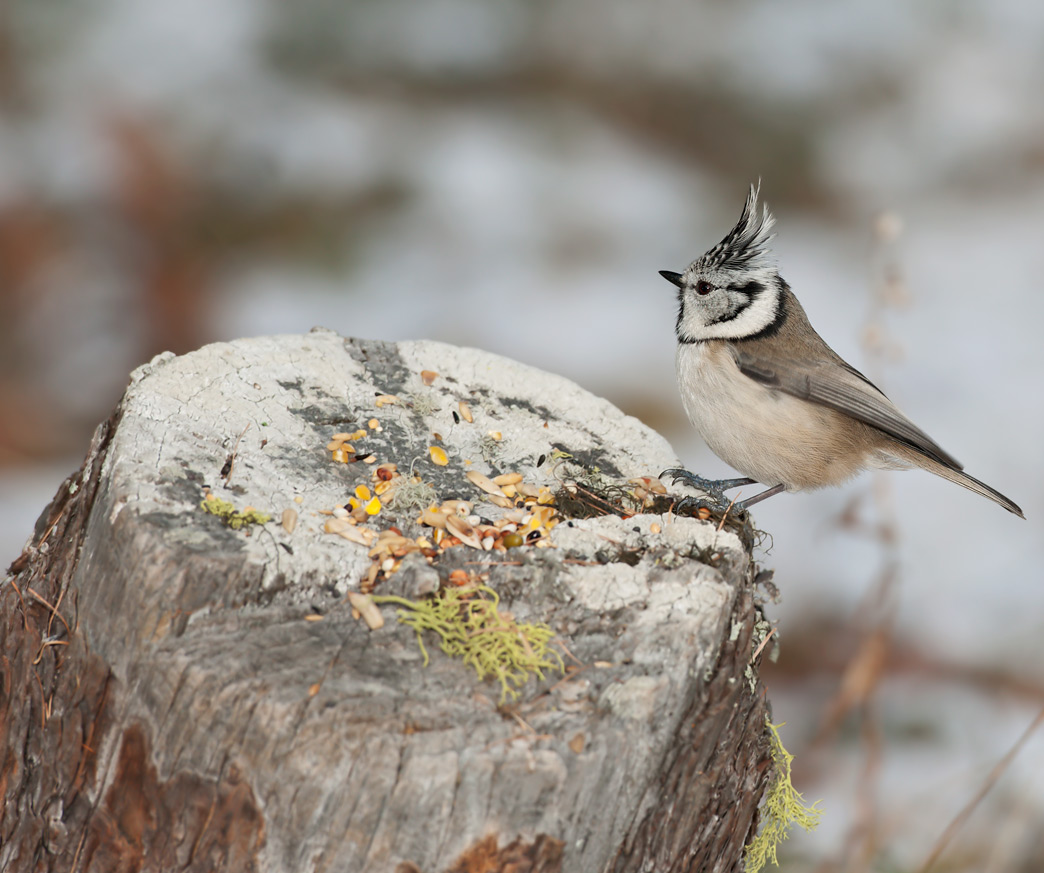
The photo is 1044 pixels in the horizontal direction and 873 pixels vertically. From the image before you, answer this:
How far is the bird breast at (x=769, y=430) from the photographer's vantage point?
314 cm

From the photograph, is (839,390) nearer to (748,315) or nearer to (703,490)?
(748,315)

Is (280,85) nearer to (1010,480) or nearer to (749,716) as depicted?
(1010,480)

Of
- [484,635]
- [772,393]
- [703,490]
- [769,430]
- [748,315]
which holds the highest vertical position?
[748,315]

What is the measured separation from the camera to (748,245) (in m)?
3.27

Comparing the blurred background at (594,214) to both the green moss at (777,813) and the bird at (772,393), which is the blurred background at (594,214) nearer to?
Result: the bird at (772,393)

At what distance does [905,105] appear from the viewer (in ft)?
24.5


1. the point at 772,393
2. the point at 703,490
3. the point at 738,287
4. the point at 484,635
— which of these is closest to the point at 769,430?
the point at 772,393

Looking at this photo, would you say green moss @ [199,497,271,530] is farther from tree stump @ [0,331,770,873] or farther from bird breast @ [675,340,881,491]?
bird breast @ [675,340,881,491]

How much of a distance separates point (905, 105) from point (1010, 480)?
12.0ft

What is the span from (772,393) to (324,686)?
6.56 feet

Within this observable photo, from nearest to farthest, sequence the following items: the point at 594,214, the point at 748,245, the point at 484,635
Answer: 1. the point at 484,635
2. the point at 748,245
3. the point at 594,214

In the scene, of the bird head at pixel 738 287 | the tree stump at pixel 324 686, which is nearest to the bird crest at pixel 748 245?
the bird head at pixel 738 287

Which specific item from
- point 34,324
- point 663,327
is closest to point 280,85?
point 34,324

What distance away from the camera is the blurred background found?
4.91 metres
